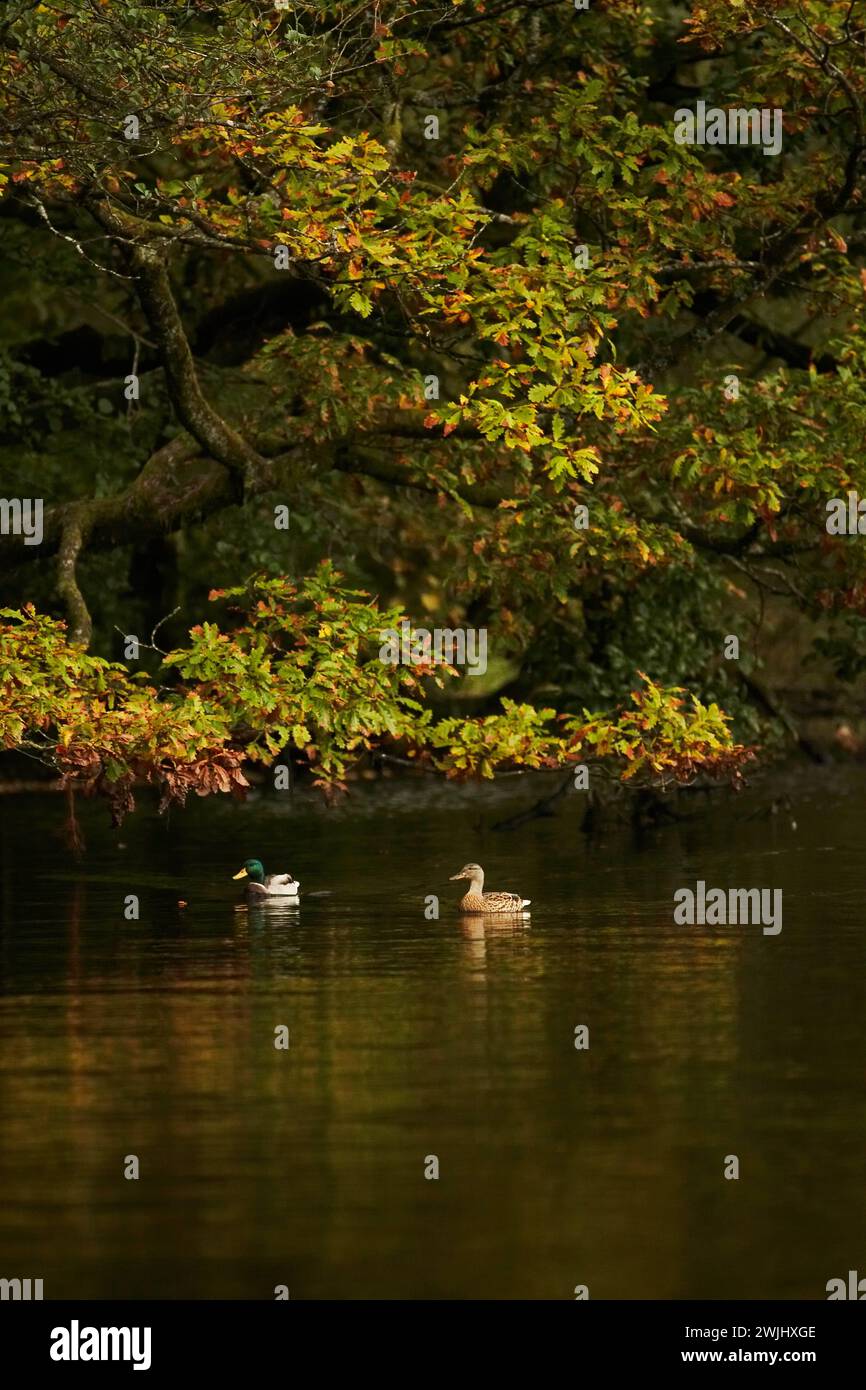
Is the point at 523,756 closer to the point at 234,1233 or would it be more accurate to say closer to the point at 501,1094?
the point at 501,1094

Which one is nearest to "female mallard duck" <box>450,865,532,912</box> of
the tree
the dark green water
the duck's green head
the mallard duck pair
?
the mallard duck pair

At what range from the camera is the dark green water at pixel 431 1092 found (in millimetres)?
14711

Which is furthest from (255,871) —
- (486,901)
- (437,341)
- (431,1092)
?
(431,1092)

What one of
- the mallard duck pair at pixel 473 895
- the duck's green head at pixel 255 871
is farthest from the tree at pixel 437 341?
the duck's green head at pixel 255 871

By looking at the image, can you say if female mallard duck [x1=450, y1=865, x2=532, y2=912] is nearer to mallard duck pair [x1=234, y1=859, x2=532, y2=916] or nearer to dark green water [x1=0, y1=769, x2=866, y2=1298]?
mallard duck pair [x1=234, y1=859, x2=532, y2=916]

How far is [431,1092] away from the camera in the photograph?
1889cm

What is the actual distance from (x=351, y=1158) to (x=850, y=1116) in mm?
3226

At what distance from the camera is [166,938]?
27766mm

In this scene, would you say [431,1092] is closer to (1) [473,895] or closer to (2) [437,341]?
(1) [473,895]

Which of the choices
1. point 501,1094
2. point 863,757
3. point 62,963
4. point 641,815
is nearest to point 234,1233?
point 501,1094

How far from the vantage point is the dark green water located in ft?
48.3

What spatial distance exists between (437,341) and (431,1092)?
11.8m

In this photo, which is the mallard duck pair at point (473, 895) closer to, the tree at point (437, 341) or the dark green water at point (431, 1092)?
the dark green water at point (431, 1092)

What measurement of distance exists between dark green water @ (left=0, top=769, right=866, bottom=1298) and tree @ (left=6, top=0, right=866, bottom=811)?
7.39 ft
